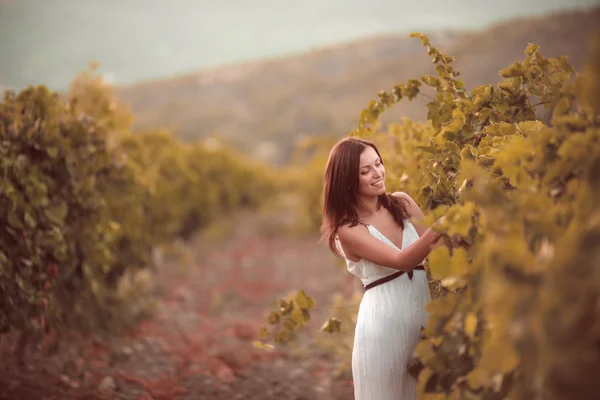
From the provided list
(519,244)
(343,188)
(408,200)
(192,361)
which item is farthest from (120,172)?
(519,244)

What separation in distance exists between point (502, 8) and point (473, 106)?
9111 centimetres

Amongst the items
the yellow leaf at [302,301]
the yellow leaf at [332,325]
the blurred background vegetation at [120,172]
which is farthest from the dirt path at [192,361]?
the yellow leaf at [302,301]

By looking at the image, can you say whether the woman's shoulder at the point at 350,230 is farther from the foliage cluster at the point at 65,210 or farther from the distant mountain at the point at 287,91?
the distant mountain at the point at 287,91

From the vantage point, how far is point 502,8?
273 feet

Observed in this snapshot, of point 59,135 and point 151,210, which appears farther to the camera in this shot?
point 151,210

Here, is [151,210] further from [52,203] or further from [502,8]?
[502,8]

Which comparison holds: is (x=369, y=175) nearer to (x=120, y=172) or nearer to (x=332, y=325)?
(x=332, y=325)

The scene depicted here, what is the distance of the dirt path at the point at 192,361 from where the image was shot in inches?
162

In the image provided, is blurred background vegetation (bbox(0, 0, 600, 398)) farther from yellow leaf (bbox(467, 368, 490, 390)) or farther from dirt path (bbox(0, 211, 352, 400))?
yellow leaf (bbox(467, 368, 490, 390))

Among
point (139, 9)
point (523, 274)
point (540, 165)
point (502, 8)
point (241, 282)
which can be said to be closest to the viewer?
point (523, 274)

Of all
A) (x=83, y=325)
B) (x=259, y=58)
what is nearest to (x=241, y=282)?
(x=83, y=325)

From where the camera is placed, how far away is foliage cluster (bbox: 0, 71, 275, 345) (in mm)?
3734

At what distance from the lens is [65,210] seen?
4.17m

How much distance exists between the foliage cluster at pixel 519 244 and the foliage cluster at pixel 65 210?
2.77 m
